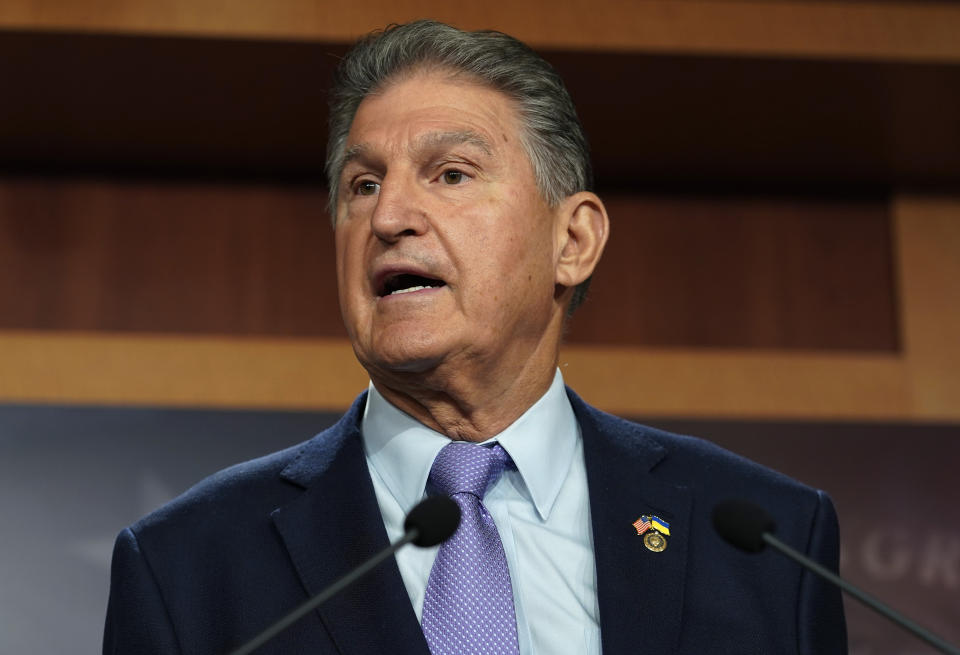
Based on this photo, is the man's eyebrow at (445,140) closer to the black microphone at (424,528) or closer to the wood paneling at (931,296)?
the black microphone at (424,528)

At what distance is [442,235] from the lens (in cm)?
161

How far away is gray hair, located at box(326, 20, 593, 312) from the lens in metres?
1.77

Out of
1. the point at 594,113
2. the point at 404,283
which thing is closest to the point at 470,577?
the point at 404,283

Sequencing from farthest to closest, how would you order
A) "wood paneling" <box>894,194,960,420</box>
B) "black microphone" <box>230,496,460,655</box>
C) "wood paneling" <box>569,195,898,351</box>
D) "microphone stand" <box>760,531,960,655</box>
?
"wood paneling" <box>569,195,898,351</box> < "wood paneling" <box>894,194,960,420</box> < "black microphone" <box>230,496,460,655</box> < "microphone stand" <box>760,531,960,655</box>

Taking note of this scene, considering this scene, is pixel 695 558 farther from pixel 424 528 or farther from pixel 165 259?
pixel 165 259

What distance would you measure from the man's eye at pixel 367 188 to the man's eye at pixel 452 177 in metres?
0.10

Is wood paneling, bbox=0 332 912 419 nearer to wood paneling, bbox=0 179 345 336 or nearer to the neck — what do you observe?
wood paneling, bbox=0 179 345 336

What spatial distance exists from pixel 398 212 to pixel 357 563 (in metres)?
0.44

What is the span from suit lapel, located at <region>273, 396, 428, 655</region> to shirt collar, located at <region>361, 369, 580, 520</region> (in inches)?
1.3

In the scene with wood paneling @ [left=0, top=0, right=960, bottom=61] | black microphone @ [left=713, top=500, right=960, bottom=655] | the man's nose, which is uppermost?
wood paneling @ [left=0, top=0, right=960, bottom=61]

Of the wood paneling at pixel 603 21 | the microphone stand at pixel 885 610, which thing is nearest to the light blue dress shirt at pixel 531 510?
the microphone stand at pixel 885 610

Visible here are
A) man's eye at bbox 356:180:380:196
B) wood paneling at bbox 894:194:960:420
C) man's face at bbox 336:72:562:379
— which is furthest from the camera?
wood paneling at bbox 894:194:960:420

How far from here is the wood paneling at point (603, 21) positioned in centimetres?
255

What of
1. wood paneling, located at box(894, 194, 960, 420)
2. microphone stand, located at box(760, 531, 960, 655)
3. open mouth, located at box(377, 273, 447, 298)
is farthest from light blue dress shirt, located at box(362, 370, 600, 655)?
wood paneling, located at box(894, 194, 960, 420)
